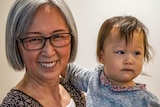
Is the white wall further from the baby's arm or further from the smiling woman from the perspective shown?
the smiling woman

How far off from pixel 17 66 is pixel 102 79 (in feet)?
1.38

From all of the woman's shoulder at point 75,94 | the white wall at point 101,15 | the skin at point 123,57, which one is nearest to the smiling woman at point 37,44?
the woman's shoulder at point 75,94

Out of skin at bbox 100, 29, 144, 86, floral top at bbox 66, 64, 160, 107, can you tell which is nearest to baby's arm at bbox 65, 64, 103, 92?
floral top at bbox 66, 64, 160, 107

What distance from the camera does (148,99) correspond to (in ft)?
3.95

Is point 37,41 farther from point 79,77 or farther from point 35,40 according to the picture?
point 79,77

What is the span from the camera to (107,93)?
125cm

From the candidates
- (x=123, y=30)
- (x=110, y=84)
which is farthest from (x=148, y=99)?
(x=123, y=30)

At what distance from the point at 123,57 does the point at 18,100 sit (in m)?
0.51

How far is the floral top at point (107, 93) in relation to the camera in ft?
3.97

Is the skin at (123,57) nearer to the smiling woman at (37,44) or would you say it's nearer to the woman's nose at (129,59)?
the woman's nose at (129,59)

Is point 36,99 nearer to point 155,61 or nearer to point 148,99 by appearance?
point 148,99

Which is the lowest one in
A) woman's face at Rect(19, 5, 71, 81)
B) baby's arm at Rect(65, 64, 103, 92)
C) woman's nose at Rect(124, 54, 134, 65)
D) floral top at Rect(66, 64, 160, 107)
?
floral top at Rect(66, 64, 160, 107)

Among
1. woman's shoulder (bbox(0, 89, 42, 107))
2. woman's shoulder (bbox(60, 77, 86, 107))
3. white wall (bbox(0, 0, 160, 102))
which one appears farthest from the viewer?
white wall (bbox(0, 0, 160, 102))

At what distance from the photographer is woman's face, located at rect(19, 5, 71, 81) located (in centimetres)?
95
